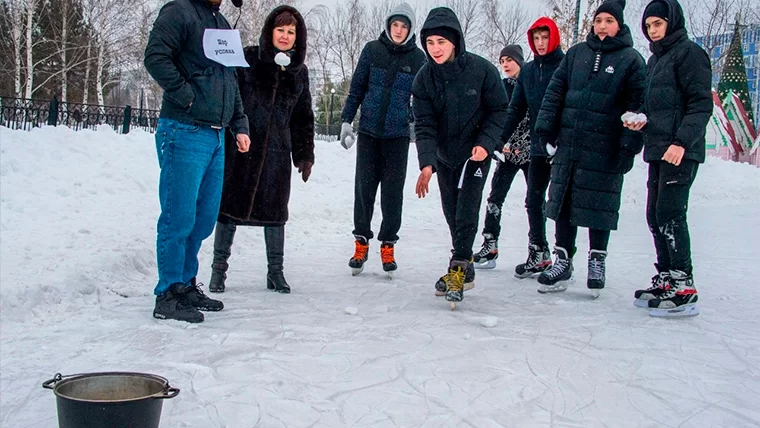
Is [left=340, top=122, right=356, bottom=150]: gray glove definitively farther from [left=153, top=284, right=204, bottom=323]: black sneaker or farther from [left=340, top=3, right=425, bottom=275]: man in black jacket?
[left=153, top=284, right=204, bottom=323]: black sneaker

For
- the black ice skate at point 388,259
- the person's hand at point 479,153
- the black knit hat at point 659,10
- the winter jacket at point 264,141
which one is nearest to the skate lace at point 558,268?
the person's hand at point 479,153

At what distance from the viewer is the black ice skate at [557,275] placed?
498 centimetres

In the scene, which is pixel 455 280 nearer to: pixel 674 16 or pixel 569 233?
pixel 569 233

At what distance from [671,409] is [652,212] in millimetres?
2034

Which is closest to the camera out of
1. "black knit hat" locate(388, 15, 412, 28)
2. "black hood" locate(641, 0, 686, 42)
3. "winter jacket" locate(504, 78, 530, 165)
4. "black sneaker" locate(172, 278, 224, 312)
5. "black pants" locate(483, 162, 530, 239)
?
"black sneaker" locate(172, 278, 224, 312)

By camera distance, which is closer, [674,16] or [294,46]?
[674,16]

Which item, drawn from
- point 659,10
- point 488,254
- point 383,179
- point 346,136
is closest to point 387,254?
point 383,179

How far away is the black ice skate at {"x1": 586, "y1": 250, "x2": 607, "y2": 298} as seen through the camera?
480cm

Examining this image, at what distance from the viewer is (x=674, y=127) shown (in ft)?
14.3

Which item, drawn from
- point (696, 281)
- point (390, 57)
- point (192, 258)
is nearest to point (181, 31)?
point (192, 258)

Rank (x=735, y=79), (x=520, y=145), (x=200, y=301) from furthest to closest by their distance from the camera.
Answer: (x=735, y=79)
(x=520, y=145)
(x=200, y=301)

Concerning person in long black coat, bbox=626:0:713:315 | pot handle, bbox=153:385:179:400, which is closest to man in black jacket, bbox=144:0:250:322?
pot handle, bbox=153:385:179:400

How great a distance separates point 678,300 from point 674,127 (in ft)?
3.49

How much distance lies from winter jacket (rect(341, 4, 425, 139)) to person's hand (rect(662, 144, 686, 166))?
6.47ft
